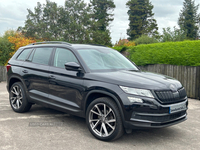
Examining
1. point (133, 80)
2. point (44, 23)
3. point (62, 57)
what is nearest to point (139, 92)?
point (133, 80)

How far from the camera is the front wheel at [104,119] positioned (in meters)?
4.05

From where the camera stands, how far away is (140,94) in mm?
3904

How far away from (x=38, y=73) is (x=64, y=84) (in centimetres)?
108

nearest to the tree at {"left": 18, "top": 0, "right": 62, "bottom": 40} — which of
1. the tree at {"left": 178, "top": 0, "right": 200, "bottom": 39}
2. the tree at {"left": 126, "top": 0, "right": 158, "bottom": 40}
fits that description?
the tree at {"left": 126, "top": 0, "right": 158, "bottom": 40}

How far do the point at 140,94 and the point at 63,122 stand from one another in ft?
7.74

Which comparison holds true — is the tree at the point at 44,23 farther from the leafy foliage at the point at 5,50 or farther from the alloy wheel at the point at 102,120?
the alloy wheel at the point at 102,120

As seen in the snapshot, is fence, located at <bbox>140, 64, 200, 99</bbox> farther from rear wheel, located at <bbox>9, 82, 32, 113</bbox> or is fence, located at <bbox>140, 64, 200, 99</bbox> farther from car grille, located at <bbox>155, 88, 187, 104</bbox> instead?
rear wheel, located at <bbox>9, 82, 32, 113</bbox>

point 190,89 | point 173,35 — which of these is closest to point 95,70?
point 190,89

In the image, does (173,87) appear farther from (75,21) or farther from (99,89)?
(75,21)

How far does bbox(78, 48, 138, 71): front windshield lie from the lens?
4.86 meters

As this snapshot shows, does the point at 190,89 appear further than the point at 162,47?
No

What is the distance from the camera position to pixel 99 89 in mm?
4273

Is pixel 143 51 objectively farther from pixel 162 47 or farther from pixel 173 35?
pixel 173 35

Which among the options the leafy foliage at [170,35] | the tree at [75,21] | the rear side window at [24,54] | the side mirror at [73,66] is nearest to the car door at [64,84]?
the side mirror at [73,66]
